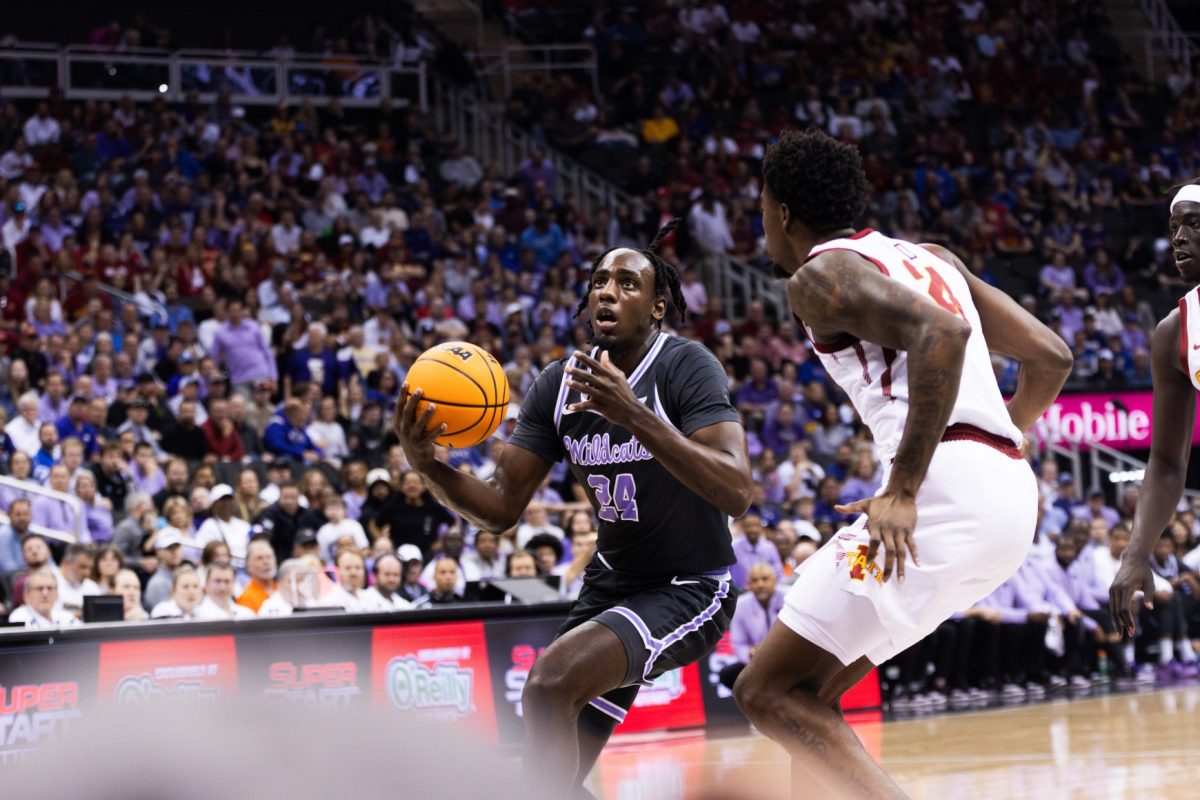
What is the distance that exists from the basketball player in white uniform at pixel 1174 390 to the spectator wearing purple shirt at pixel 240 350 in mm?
10725

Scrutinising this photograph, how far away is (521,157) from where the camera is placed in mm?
22109

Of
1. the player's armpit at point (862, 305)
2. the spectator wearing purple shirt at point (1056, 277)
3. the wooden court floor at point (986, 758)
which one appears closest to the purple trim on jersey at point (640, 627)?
the player's armpit at point (862, 305)

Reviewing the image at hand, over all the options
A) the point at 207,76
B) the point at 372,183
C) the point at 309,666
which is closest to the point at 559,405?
the point at 309,666

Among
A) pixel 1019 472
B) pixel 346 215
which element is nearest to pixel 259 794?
pixel 1019 472

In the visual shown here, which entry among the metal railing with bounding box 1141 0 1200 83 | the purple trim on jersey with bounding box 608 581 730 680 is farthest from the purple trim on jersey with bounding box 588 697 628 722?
the metal railing with bounding box 1141 0 1200 83

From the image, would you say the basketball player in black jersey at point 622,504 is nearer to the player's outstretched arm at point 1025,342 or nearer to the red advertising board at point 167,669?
the player's outstretched arm at point 1025,342

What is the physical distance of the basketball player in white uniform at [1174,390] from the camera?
16.3 feet

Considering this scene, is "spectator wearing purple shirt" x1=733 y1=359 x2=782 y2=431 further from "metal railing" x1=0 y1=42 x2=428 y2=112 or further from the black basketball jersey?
the black basketball jersey

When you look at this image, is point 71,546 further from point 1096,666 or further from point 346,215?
point 1096,666

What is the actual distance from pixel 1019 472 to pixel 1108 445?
1621 cm

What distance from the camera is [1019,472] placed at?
409 cm

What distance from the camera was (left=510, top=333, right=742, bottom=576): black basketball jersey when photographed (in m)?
5.16

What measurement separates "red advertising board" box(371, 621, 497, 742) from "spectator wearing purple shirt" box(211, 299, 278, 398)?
519 centimetres

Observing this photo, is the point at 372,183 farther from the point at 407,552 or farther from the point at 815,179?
the point at 815,179
